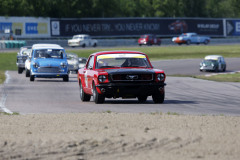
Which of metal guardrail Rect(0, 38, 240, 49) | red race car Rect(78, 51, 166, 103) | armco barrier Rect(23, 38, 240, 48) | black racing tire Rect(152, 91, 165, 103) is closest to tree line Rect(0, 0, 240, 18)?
armco barrier Rect(23, 38, 240, 48)

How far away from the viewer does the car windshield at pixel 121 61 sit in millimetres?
16344

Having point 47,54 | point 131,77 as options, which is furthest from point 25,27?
point 131,77

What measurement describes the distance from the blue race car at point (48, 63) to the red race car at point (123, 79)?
11286mm

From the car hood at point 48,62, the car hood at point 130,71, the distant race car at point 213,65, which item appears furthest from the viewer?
the distant race car at point 213,65

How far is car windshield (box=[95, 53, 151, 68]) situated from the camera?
1634cm

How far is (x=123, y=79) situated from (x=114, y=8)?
77276 mm

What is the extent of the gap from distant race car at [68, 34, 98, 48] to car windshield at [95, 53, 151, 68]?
2156 inches

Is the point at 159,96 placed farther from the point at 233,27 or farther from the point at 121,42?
the point at 233,27

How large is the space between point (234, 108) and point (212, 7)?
104438 millimetres

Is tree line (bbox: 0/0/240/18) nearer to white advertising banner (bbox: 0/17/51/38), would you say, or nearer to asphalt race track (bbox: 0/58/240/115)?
white advertising banner (bbox: 0/17/51/38)

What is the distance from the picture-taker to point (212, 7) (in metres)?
118

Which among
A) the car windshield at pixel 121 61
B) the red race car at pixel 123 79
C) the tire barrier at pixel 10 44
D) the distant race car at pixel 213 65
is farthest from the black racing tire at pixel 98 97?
the tire barrier at pixel 10 44

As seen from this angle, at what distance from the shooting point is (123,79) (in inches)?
611

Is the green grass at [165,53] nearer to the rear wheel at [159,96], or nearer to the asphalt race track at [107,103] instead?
the asphalt race track at [107,103]
